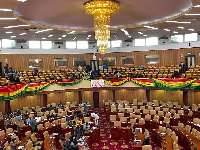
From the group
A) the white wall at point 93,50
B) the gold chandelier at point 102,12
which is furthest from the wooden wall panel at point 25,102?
the gold chandelier at point 102,12

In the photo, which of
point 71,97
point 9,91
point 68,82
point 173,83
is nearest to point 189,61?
A: point 173,83

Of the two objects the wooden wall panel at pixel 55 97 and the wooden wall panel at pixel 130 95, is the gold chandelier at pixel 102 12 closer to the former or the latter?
the wooden wall panel at pixel 55 97

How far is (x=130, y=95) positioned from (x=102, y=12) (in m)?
14.8

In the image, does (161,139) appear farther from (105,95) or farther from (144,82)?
(105,95)

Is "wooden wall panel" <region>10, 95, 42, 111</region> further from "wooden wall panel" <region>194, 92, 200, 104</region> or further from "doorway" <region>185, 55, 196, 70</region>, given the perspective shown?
"doorway" <region>185, 55, 196, 70</region>

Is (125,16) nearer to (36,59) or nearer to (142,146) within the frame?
(142,146)

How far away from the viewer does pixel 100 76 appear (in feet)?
79.0

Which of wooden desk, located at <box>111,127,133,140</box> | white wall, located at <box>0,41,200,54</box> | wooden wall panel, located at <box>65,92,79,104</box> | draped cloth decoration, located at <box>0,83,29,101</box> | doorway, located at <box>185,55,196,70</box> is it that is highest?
white wall, located at <box>0,41,200,54</box>

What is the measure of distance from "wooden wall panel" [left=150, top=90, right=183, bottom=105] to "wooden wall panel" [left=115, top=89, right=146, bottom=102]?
3.98 feet

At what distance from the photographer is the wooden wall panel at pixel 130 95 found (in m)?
24.9

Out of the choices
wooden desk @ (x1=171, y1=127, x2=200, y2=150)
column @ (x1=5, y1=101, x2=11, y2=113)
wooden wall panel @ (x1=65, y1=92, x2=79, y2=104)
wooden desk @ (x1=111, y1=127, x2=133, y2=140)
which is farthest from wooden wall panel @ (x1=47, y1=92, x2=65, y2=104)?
wooden desk @ (x1=171, y1=127, x2=200, y2=150)

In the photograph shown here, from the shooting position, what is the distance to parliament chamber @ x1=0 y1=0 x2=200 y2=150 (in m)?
12.2

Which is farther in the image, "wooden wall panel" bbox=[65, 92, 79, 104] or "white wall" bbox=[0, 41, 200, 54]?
"wooden wall panel" bbox=[65, 92, 79, 104]

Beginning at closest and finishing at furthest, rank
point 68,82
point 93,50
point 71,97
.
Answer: point 68,82
point 71,97
point 93,50
